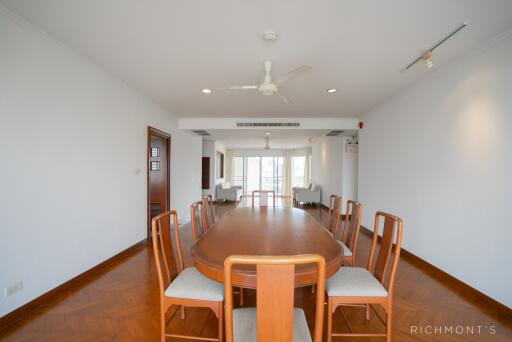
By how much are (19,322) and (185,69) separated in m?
2.85

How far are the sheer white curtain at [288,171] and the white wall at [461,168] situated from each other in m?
8.04

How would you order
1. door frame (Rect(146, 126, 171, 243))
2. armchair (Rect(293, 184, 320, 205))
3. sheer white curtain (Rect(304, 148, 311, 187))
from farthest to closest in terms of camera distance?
sheer white curtain (Rect(304, 148, 311, 187)), armchair (Rect(293, 184, 320, 205)), door frame (Rect(146, 126, 171, 243))

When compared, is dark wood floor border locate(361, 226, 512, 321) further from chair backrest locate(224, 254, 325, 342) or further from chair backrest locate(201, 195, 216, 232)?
chair backrest locate(201, 195, 216, 232)

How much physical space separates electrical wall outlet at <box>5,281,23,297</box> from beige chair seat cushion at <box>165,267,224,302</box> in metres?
1.42

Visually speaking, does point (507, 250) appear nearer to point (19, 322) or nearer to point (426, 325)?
point (426, 325)

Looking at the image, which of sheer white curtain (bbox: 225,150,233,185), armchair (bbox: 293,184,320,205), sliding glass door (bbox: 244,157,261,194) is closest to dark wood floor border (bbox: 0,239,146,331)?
armchair (bbox: 293,184,320,205)

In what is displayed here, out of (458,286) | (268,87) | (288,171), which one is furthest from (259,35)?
(288,171)

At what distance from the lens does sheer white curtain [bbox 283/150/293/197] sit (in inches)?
473

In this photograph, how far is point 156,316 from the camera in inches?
82.4

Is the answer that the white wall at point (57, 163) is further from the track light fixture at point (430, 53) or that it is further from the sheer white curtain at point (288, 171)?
the sheer white curtain at point (288, 171)

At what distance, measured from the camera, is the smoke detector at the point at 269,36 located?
7.09 ft

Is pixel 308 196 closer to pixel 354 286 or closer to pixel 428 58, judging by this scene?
pixel 428 58

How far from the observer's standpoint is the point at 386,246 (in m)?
1.75

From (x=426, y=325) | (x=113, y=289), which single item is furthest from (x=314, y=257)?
(x=113, y=289)
